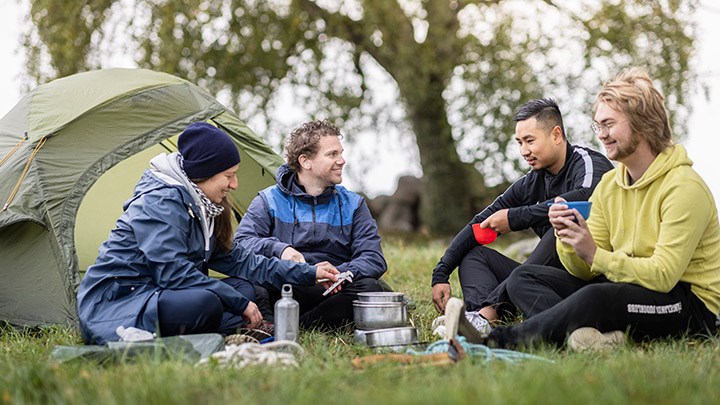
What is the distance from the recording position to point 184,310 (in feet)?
12.6

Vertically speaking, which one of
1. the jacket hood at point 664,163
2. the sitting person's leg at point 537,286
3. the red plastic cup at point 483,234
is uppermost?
the jacket hood at point 664,163

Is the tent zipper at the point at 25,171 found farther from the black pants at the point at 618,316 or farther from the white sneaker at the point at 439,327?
the black pants at the point at 618,316

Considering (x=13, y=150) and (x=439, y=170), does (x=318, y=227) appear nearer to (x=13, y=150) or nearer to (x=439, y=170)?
(x=13, y=150)

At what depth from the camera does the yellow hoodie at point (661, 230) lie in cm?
354

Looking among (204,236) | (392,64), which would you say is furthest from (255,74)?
(204,236)

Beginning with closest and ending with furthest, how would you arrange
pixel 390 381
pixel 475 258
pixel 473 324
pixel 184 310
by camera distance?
1. pixel 390 381
2. pixel 184 310
3. pixel 473 324
4. pixel 475 258

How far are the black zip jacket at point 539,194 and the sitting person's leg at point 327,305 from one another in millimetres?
550

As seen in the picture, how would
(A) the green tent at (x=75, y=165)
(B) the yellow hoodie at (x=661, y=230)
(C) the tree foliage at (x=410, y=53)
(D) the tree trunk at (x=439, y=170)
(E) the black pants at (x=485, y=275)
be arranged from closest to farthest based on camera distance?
1. (B) the yellow hoodie at (x=661, y=230)
2. (E) the black pants at (x=485, y=275)
3. (A) the green tent at (x=75, y=165)
4. (C) the tree foliage at (x=410, y=53)
5. (D) the tree trunk at (x=439, y=170)

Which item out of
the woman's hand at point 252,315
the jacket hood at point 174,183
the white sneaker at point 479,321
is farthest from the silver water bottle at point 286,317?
the white sneaker at point 479,321

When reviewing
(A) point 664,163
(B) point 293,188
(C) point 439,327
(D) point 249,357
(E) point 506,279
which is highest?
(A) point 664,163

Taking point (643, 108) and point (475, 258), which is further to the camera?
point (475, 258)

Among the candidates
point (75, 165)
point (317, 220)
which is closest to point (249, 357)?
point (317, 220)

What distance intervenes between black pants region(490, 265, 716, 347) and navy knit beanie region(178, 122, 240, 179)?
1521mm

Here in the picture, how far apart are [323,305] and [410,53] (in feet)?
27.3
